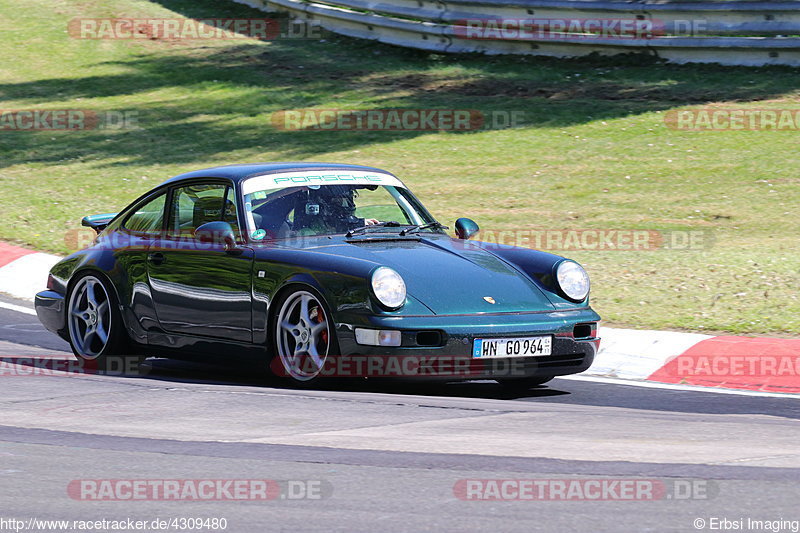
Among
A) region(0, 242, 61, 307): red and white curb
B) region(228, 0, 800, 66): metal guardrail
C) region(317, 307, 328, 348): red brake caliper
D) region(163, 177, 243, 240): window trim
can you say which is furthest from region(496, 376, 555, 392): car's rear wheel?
region(228, 0, 800, 66): metal guardrail

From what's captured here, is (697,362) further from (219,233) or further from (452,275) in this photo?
(219,233)

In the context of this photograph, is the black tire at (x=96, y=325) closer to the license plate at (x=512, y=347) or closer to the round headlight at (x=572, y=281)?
the license plate at (x=512, y=347)

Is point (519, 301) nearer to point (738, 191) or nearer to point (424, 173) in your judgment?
point (738, 191)

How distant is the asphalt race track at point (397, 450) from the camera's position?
15.5 feet

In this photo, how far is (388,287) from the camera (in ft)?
23.8

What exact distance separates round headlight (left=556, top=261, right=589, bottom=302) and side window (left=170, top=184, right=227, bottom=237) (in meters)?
2.26

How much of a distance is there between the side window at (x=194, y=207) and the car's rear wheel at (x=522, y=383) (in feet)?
7.11

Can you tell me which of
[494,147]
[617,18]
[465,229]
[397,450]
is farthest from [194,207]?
[617,18]

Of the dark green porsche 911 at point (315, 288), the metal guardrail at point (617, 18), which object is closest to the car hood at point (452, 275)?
the dark green porsche 911 at point (315, 288)

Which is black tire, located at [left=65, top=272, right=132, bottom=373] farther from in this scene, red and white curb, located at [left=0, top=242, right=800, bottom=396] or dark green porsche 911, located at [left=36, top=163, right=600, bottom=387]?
red and white curb, located at [left=0, top=242, right=800, bottom=396]

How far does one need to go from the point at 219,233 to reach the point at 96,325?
1.49m

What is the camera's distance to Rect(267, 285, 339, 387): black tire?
7.43 metres

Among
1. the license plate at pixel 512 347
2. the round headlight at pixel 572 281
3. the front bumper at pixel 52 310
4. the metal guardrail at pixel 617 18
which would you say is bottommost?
the front bumper at pixel 52 310

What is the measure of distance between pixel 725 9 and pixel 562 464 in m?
13.6
